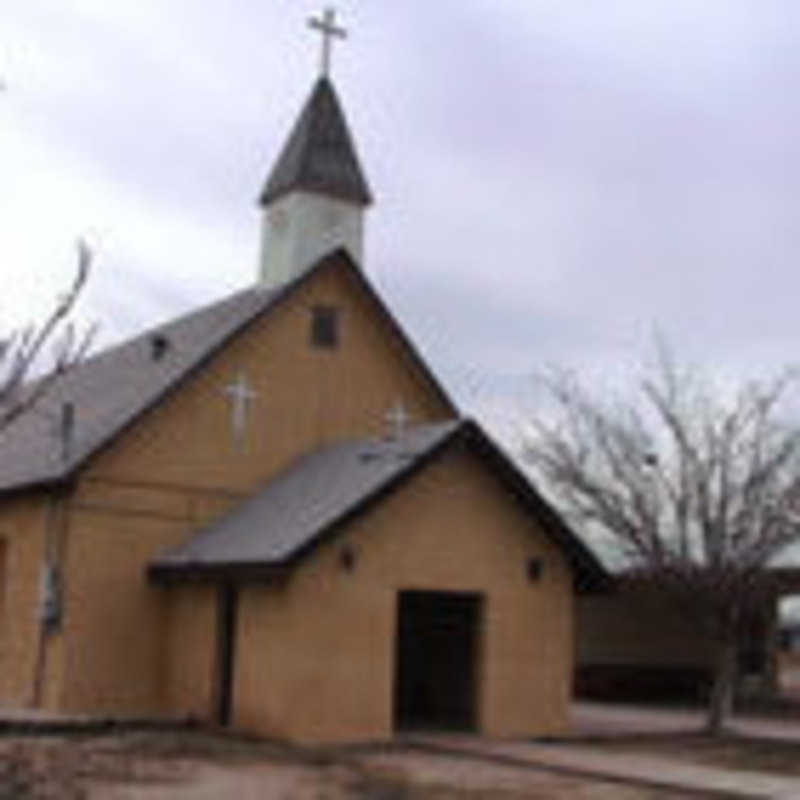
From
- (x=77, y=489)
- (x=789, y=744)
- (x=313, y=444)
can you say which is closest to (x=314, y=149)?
(x=313, y=444)

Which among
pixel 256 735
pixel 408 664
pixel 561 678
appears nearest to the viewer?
pixel 256 735

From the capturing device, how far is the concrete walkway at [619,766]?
1689 cm

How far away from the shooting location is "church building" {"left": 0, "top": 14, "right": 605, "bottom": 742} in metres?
21.9

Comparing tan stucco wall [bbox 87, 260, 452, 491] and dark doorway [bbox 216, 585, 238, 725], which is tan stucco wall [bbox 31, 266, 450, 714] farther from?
dark doorway [bbox 216, 585, 238, 725]

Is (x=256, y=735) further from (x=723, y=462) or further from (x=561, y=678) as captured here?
(x=723, y=462)

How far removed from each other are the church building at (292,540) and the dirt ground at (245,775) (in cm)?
195

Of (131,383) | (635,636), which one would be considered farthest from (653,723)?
(131,383)

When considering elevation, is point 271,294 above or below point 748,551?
above

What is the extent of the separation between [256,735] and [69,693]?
3452mm

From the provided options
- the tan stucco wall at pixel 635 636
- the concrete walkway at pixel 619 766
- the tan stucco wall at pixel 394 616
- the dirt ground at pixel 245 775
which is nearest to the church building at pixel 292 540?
the tan stucco wall at pixel 394 616

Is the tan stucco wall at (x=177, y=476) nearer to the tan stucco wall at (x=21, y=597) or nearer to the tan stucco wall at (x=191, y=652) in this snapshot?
the tan stucco wall at (x=191, y=652)

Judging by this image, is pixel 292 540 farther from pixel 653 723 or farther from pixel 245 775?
pixel 653 723

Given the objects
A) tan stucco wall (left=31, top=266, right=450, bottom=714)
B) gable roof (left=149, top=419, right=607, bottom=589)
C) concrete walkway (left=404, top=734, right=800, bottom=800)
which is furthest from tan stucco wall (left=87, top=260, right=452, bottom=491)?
concrete walkway (left=404, top=734, right=800, bottom=800)

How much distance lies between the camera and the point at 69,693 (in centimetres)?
2388
